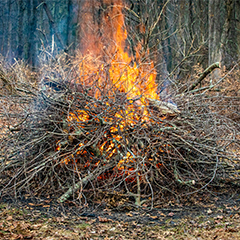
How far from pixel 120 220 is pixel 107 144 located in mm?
1335

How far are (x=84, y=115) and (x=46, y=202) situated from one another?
1.43 m

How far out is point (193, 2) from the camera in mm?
13578

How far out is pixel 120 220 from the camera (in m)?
3.47

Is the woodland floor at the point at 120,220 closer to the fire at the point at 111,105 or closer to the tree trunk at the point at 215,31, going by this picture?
the fire at the point at 111,105

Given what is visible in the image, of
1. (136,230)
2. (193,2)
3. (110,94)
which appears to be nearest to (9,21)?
(193,2)

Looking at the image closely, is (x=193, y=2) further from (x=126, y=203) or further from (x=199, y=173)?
(x=126, y=203)

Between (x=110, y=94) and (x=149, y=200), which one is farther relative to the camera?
(x=110, y=94)

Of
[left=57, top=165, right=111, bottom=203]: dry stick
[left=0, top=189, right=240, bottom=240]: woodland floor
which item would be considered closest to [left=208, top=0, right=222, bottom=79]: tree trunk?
[left=0, top=189, right=240, bottom=240]: woodland floor

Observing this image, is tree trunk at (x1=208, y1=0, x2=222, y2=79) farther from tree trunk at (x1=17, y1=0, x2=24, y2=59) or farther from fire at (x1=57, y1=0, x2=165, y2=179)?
tree trunk at (x1=17, y1=0, x2=24, y2=59)

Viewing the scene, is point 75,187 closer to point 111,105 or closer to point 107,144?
point 107,144

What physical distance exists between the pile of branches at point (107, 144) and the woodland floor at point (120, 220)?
30 cm

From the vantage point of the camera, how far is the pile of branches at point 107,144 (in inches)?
167

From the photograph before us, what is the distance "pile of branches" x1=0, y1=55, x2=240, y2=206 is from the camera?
167 inches

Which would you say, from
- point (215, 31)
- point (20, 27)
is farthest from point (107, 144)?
point (20, 27)
